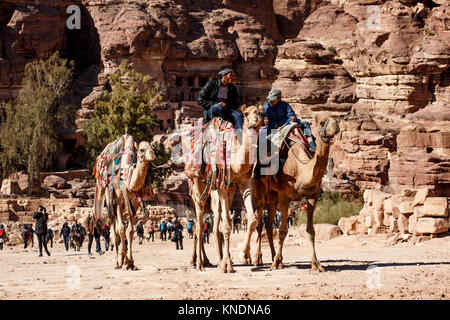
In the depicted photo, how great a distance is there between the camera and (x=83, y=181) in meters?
48.6

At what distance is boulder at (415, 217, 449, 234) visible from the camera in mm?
20109

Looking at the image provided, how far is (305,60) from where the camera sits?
5803 centimetres

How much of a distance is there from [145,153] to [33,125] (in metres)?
38.5

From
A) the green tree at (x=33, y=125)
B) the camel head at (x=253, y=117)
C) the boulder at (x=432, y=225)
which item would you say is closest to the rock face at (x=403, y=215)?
the boulder at (x=432, y=225)

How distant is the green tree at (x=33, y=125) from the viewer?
50.0 meters

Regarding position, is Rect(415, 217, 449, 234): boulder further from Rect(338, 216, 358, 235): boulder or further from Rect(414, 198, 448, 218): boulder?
Rect(338, 216, 358, 235): boulder

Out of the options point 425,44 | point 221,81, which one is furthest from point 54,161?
point 221,81

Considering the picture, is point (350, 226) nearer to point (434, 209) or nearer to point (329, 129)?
point (434, 209)

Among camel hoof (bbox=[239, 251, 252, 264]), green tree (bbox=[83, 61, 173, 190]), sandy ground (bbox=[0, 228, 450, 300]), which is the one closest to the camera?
sandy ground (bbox=[0, 228, 450, 300])

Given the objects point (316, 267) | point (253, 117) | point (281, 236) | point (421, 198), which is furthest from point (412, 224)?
point (253, 117)

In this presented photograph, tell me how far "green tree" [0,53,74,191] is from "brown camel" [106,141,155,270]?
32733mm

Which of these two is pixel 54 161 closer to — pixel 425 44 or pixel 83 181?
pixel 83 181

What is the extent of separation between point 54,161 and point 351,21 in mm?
25461

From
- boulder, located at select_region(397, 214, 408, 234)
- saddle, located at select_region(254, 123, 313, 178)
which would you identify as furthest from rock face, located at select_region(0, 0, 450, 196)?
saddle, located at select_region(254, 123, 313, 178)
